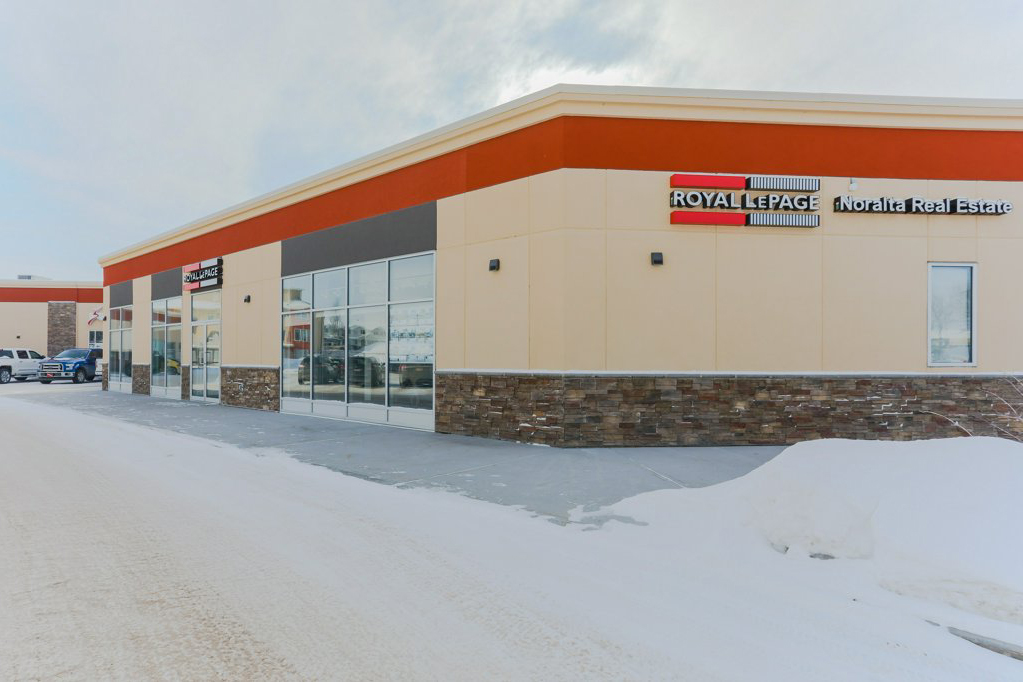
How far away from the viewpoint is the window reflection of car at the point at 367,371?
12352 millimetres

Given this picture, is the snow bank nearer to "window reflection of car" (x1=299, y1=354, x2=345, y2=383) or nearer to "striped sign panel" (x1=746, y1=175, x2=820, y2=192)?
"striped sign panel" (x1=746, y1=175, x2=820, y2=192)

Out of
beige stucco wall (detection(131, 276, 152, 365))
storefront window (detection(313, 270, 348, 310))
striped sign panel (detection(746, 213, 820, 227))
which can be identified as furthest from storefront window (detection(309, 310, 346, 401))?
beige stucco wall (detection(131, 276, 152, 365))

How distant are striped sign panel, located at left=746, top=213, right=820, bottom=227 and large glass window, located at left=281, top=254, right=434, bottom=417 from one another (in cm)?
648

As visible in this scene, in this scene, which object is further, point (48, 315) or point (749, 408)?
point (48, 315)

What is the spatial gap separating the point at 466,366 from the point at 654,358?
369 centimetres

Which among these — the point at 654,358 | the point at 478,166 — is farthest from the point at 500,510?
the point at 478,166

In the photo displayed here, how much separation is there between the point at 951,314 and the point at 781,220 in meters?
3.78

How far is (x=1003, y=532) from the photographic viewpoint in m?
4.02

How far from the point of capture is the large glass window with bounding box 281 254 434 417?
1166 cm

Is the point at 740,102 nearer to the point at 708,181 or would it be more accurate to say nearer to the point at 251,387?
the point at 708,181

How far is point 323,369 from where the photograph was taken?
45.5 feet

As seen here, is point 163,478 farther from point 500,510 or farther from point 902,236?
point 902,236

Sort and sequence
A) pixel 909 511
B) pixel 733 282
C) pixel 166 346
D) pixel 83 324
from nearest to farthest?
1. pixel 909 511
2. pixel 733 282
3. pixel 166 346
4. pixel 83 324

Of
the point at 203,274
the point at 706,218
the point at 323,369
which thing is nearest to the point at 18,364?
the point at 203,274
